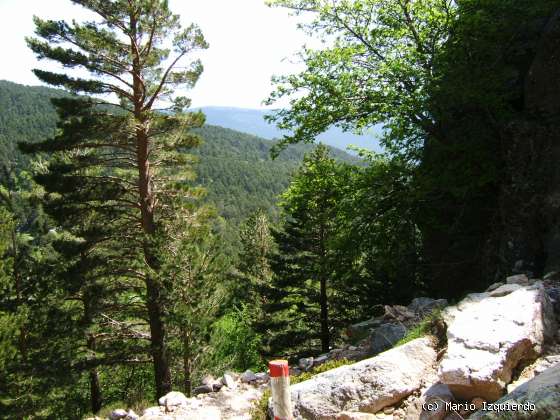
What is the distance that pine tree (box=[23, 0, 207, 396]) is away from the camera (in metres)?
12.1

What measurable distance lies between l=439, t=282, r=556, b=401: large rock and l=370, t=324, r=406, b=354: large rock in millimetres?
1408

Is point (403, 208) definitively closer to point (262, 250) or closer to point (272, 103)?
point (272, 103)

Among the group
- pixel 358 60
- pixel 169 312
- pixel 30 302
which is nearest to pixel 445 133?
pixel 358 60

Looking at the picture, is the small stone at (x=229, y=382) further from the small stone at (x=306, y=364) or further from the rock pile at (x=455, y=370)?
the rock pile at (x=455, y=370)

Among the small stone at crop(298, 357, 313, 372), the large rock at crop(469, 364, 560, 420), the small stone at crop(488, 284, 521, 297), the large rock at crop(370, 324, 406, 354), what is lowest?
the small stone at crop(298, 357, 313, 372)

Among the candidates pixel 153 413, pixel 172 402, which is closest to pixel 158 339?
pixel 172 402

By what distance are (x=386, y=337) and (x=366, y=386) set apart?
93.3 inches

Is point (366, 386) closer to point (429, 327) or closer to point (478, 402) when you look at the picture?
point (478, 402)

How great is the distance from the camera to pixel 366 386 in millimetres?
5102

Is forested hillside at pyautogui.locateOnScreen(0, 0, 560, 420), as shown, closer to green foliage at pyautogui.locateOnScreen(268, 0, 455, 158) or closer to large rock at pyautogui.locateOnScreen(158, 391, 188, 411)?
green foliage at pyautogui.locateOnScreen(268, 0, 455, 158)

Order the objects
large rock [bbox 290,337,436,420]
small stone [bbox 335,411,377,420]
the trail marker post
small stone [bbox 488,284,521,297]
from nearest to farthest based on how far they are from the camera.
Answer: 1. the trail marker post
2. small stone [bbox 335,411,377,420]
3. large rock [bbox 290,337,436,420]
4. small stone [bbox 488,284,521,297]

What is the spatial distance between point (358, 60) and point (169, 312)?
338 inches

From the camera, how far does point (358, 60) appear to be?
10.8 meters

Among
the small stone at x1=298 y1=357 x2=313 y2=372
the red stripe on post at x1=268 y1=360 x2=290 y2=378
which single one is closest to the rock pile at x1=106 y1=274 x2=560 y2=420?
the red stripe on post at x1=268 y1=360 x2=290 y2=378
